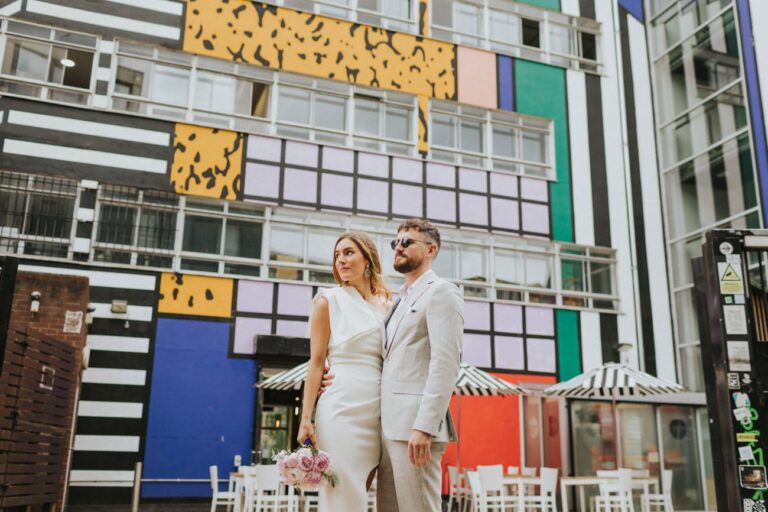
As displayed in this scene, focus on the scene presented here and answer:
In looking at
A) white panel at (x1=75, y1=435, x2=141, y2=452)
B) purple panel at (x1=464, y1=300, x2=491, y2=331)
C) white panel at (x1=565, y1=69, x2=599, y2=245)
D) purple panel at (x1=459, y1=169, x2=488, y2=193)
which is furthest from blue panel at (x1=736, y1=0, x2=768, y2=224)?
white panel at (x1=75, y1=435, x2=141, y2=452)

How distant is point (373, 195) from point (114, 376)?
574 centimetres

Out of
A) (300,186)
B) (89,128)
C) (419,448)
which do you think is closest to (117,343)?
(89,128)

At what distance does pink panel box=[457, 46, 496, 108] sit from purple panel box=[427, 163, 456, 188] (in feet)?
5.25

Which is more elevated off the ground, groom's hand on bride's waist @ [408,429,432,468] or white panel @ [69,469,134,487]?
groom's hand on bride's waist @ [408,429,432,468]

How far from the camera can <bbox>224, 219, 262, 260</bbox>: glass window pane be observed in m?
13.1

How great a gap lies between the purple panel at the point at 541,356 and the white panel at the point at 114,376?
7.24 metres

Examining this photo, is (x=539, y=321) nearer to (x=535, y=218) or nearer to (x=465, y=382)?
(x=535, y=218)

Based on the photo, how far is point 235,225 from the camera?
1325 centimetres

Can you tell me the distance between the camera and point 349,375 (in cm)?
289

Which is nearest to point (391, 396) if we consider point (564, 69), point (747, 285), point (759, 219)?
point (747, 285)

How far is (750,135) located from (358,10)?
27.1ft

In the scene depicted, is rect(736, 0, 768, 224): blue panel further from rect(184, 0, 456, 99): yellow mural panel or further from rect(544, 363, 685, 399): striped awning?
rect(184, 0, 456, 99): yellow mural panel

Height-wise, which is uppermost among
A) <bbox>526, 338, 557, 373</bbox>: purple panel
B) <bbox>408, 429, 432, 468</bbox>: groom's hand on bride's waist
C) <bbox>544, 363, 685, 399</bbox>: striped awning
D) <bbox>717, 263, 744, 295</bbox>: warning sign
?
<bbox>526, 338, 557, 373</bbox>: purple panel

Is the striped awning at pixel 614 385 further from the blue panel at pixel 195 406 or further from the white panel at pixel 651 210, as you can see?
the blue panel at pixel 195 406
